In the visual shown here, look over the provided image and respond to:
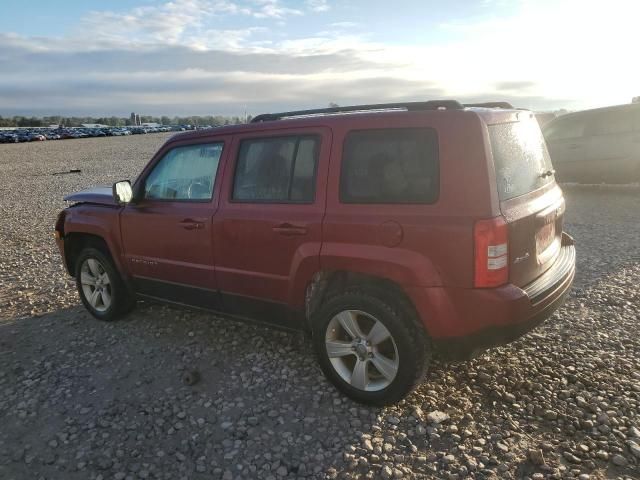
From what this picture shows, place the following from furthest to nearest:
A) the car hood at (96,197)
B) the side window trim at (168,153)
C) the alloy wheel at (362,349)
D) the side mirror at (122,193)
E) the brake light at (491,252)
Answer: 1. the car hood at (96,197)
2. the side mirror at (122,193)
3. the side window trim at (168,153)
4. the alloy wheel at (362,349)
5. the brake light at (491,252)

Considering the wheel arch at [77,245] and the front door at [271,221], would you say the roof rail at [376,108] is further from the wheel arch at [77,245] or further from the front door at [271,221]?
the wheel arch at [77,245]

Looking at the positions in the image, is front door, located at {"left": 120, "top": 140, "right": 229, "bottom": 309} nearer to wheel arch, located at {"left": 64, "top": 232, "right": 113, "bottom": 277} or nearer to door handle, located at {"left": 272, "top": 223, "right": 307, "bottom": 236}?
wheel arch, located at {"left": 64, "top": 232, "right": 113, "bottom": 277}

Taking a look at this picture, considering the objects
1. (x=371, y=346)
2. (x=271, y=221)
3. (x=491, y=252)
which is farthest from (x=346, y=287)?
(x=491, y=252)

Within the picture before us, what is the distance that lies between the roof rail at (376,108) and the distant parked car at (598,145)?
847 centimetres

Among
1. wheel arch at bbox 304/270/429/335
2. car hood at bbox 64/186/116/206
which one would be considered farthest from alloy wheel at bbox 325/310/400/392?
car hood at bbox 64/186/116/206

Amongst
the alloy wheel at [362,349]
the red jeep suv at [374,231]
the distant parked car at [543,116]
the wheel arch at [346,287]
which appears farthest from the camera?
the distant parked car at [543,116]

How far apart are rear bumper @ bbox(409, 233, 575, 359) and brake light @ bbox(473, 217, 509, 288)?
0.06 meters

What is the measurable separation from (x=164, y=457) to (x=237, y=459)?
1.40 feet

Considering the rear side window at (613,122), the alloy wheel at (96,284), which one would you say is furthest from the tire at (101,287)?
the rear side window at (613,122)

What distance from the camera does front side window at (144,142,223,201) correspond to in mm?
3906

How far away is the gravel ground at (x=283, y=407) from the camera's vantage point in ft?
8.93

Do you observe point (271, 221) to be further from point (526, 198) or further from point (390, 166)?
point (526, 198)

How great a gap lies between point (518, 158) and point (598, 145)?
8323 mm

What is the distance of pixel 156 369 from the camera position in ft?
12.6
